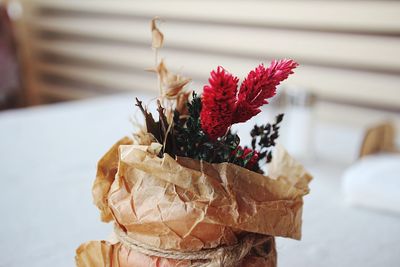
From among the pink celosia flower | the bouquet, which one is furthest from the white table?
the pink celosia flower

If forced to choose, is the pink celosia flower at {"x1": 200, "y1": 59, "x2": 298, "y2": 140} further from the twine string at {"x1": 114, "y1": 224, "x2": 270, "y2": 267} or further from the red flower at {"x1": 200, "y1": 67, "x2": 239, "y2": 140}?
the twine string at {"x1": 114, "y1": 224, "x2": 270, "y2": 267}

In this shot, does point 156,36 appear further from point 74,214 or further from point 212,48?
point 212,48

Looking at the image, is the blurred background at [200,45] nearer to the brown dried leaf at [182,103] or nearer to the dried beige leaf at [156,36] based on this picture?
the brown dried leaf at [182,103]

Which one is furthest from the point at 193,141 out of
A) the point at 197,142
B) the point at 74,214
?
the point at 74,214

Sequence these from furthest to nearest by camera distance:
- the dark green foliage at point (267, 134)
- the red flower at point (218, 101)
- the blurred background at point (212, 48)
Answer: the blurred background at point (212, 48)
the dark green foliage at point (267, 134)
the red flower at point (218, 101)

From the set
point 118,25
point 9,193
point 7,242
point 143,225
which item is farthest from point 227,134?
point 118,25

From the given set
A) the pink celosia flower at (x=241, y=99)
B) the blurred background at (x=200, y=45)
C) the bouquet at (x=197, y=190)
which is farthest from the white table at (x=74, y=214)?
the blurred background at (x=200, y=45)

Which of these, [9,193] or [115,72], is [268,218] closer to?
[9,193]
